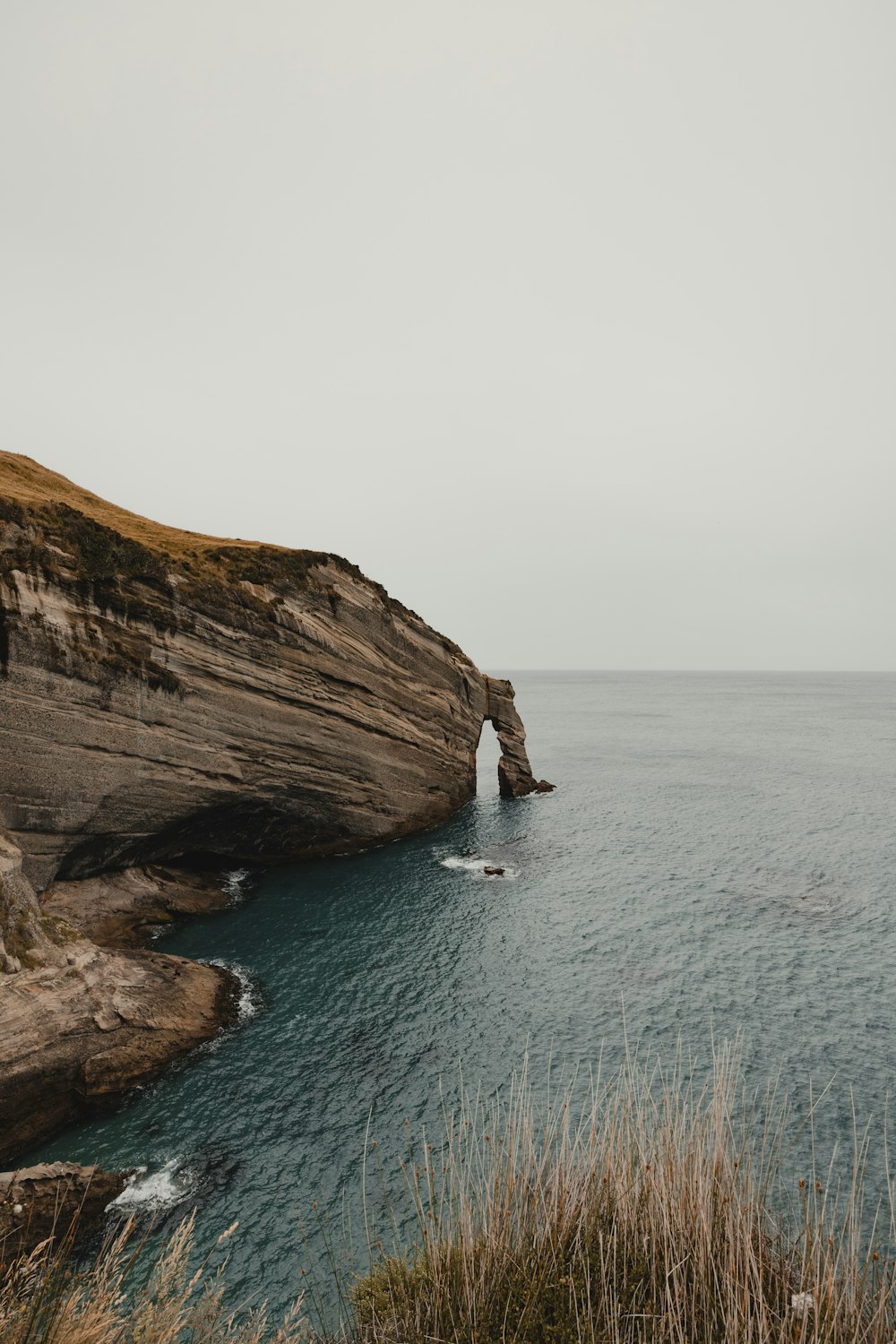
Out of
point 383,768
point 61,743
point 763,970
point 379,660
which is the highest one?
point 379,660

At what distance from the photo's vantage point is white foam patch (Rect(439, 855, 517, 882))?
40375 millimetres

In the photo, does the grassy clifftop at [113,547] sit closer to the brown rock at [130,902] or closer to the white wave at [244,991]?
the brown rock at [130,902]

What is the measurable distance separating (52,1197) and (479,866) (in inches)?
1135

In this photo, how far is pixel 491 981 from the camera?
27.7 metres

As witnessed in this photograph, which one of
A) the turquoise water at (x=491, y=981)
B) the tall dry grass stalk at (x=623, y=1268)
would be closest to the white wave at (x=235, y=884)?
the turquoise water at (x=491, y=981)

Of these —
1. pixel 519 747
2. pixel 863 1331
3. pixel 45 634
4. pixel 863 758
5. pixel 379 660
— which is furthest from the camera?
pixel 863 758

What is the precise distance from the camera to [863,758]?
285ft

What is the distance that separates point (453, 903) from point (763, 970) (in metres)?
15.6

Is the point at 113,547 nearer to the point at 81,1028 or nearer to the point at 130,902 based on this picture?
the point at 130,902

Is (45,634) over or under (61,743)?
over

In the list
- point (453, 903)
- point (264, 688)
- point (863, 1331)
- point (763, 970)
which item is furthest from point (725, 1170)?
point (264, 688)

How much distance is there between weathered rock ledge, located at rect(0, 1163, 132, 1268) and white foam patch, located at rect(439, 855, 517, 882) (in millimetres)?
A: 25961

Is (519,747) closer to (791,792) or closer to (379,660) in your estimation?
(379,660)

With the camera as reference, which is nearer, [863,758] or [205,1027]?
[205,1027]
